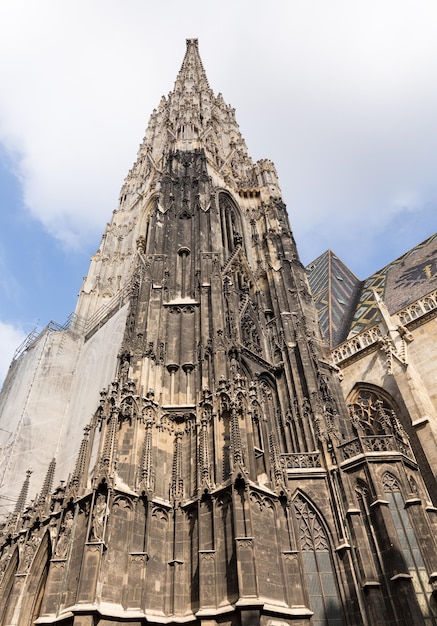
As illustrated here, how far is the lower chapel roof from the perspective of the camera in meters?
22.1

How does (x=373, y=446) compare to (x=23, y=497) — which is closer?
(x=373, y=446)

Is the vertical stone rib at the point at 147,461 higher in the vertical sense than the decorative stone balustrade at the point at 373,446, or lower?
lower

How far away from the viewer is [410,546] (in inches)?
427

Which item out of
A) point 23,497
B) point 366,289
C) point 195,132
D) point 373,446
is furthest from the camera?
point 366,289

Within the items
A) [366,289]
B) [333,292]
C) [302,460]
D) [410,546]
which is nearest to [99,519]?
[302,460]

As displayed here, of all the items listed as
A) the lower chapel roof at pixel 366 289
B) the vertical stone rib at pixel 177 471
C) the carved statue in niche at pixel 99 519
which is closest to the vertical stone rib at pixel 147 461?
the vertical stone rib at pixel 177 471

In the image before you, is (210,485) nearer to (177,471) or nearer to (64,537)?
(177,471)

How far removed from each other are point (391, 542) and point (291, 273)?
1228 centimetres

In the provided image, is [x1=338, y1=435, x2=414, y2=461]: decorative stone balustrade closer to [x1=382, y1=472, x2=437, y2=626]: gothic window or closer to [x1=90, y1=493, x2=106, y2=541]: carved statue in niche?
[x1=382, y1=472, x2=437, y2=626]: gothic window

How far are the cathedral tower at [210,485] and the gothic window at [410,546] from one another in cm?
3

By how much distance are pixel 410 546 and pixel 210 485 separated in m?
4.83

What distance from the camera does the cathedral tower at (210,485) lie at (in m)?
9.47

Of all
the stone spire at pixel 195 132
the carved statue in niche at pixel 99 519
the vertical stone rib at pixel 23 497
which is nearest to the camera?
the carved statue in niche at pixel 99 519

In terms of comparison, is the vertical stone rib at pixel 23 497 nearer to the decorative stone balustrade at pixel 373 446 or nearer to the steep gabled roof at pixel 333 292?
the decorative stone balustrade at pixel 373 446
